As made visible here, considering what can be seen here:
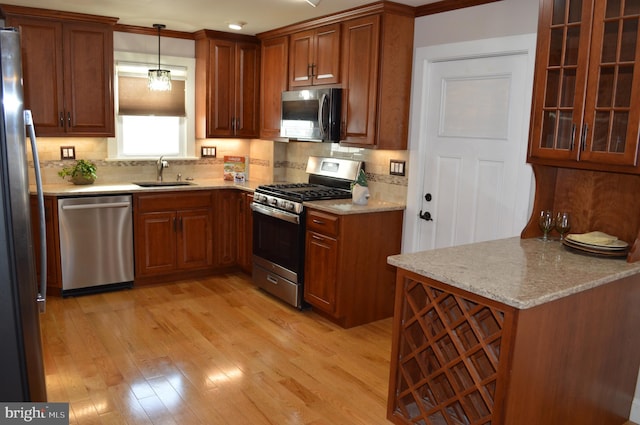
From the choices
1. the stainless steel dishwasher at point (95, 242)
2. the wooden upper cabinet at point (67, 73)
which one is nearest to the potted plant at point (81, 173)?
the wooden upper cabinet at point (67, 73)

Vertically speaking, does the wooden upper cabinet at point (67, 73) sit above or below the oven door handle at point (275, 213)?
above

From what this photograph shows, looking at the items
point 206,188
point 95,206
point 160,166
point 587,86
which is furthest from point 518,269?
point 160,166

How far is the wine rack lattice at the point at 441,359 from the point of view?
2.33 meters

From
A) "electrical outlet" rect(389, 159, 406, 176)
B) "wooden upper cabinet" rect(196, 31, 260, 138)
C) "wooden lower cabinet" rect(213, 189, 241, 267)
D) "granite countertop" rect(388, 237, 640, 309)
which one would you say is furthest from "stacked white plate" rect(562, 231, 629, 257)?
"wooden upper cabinet" rect(196, 31, 260, 138)

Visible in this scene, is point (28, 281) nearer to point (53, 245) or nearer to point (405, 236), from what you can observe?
point (53, 245)

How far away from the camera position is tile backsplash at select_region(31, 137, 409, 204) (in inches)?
173

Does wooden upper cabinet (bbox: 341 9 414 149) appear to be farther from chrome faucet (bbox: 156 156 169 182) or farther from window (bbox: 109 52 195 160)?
chrome faucet (bbox: 156 156 169 182)

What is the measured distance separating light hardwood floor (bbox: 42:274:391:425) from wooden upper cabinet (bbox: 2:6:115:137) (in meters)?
1.55

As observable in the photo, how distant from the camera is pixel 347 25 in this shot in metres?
4.15

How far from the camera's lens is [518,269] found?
2.44 m

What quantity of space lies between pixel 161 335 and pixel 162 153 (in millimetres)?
2263

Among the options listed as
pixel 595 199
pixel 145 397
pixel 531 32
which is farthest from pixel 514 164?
pixel 145 397

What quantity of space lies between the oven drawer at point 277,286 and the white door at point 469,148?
0.99 metres

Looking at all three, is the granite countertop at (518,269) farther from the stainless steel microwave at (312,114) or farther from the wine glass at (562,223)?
the stainless steel microwave at (312,114)
